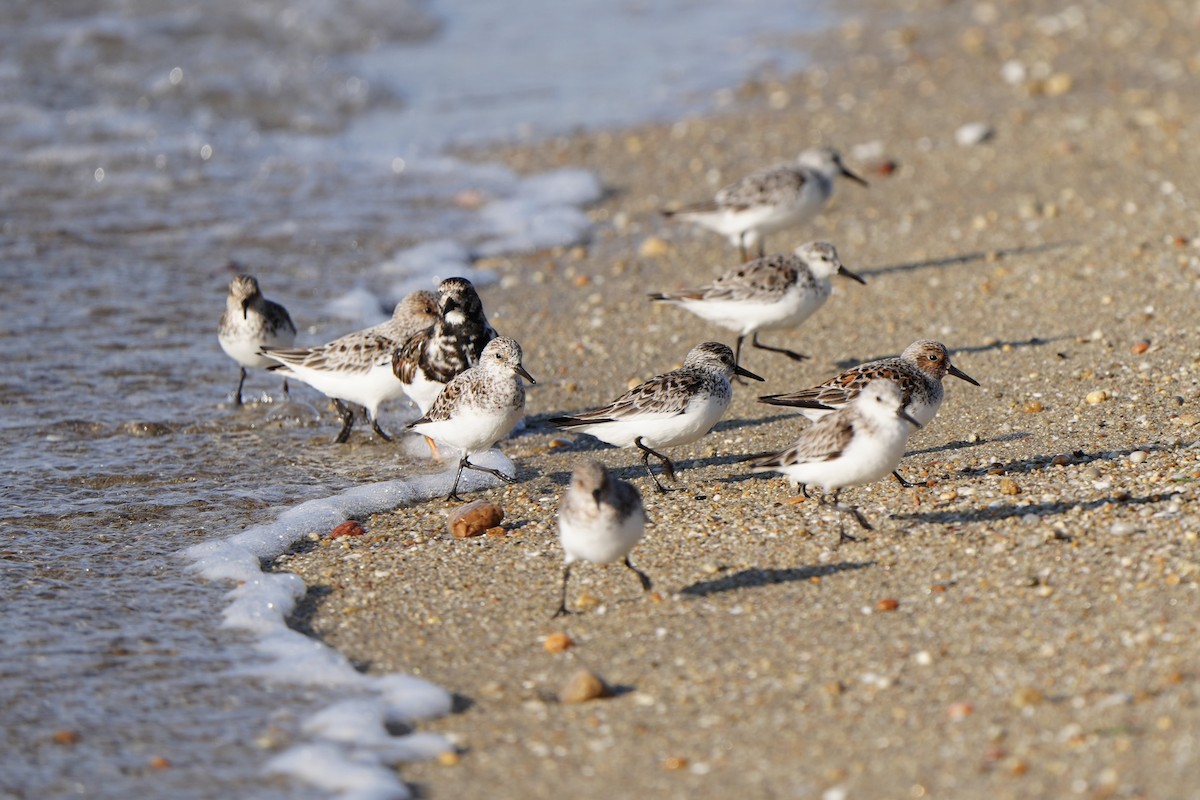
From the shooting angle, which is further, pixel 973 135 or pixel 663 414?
pixel 973 135

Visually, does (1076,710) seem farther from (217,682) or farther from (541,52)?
(541,52)

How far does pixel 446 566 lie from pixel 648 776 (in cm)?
205

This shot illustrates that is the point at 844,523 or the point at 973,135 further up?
the point at 973,135

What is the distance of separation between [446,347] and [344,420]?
93 cm

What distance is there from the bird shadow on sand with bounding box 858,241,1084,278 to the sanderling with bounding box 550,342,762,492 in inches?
135

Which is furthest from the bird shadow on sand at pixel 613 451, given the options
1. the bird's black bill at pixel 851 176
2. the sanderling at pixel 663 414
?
the bird's black bill at pixel 851 176

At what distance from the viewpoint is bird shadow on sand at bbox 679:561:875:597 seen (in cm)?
598

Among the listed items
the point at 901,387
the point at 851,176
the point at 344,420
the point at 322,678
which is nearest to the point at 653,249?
the point at 851,176

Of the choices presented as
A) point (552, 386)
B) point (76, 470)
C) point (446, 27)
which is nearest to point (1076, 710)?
point (552, 386)

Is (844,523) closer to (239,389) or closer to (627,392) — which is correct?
(627,392)

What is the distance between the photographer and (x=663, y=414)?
6.95 m

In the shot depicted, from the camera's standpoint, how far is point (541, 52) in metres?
17.5

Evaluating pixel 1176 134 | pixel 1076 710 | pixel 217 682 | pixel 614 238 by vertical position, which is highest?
pixel 1176 134

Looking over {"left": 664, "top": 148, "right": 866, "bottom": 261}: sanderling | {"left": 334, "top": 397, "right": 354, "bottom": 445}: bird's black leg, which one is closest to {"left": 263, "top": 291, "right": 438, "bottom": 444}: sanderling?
{"left": 334, "top": 397, "right": 354, "bottom": 445}: bird's black leg
